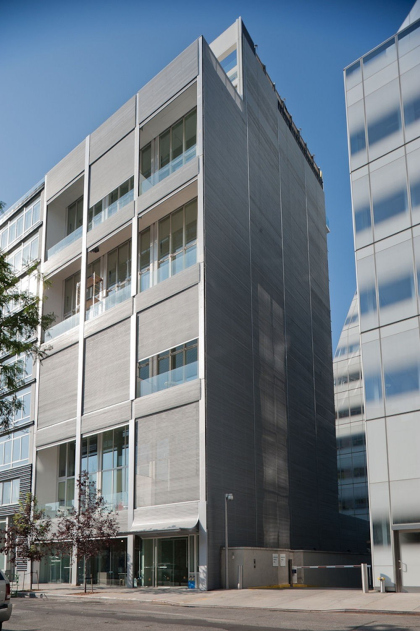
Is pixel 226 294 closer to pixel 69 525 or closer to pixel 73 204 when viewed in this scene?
pixel 69 525

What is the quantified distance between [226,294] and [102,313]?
28.3 feet

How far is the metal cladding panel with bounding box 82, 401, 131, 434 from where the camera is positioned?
37688mm

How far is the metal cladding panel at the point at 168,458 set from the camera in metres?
33.2

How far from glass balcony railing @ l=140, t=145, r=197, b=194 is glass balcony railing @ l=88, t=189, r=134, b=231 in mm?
1162

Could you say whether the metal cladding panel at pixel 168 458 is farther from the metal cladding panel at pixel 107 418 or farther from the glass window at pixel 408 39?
the glass window at pixel 408 39

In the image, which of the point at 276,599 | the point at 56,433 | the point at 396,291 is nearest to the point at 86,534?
the point at 56,433

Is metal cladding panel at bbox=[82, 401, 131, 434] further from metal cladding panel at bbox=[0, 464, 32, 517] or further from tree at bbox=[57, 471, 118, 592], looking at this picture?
metal cladding panel at bbox=[0, 464, 32, 517]

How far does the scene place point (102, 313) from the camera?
4175cm

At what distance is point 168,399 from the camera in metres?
35.1

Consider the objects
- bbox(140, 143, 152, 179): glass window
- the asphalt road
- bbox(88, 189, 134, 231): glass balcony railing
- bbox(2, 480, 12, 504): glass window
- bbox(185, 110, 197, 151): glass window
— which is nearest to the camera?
the asphalt road

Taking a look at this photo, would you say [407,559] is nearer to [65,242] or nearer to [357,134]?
[357,134]

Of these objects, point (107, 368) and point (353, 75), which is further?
point (107, 368)

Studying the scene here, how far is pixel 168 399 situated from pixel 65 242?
17143mm

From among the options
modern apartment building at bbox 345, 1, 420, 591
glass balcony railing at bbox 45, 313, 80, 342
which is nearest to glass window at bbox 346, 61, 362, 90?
modern apartment building at bbox 345, 1, 420, 591
